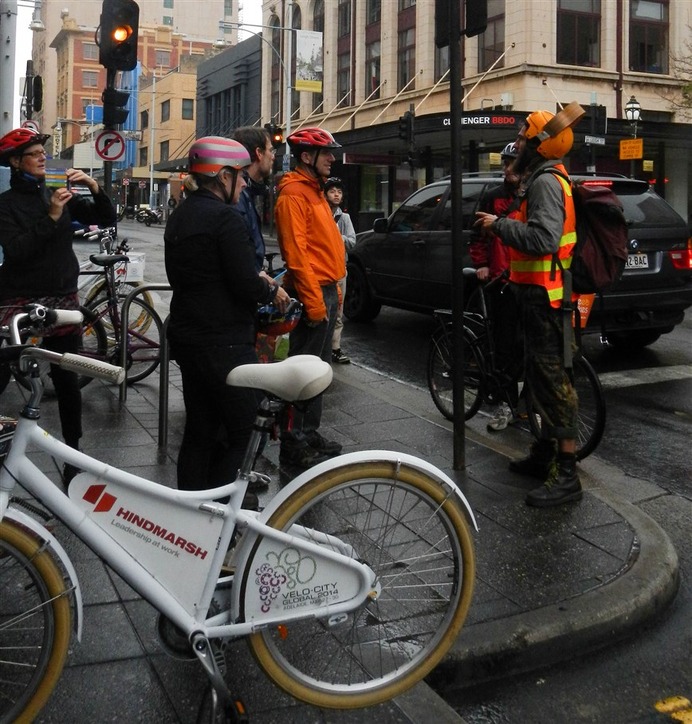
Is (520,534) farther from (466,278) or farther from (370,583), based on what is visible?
(466,278)

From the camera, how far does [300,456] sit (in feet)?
18.6

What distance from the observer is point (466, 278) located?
28.2 ft

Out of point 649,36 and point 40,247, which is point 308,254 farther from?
point 649,36

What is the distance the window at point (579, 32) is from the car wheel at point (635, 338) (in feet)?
88.1

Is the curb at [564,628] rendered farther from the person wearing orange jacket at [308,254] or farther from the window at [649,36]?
the window at [649,36]

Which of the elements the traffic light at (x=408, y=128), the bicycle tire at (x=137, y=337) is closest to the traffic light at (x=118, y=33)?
the bicycle tire at (x=137, y=337)

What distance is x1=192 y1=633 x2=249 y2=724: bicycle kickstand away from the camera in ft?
8.82

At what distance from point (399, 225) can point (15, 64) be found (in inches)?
192

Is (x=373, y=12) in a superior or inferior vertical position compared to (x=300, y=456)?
superior

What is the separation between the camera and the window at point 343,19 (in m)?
45.2

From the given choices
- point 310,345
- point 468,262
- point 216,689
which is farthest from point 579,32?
point 216,689

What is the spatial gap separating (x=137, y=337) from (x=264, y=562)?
18.4 ft

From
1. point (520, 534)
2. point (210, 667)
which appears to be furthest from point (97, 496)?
point (520, 534)

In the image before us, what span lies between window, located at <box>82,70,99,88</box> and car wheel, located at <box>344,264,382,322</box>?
11010 centimetres
